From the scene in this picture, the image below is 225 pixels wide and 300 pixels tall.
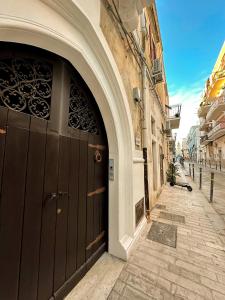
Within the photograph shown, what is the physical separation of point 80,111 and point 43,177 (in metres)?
1.08

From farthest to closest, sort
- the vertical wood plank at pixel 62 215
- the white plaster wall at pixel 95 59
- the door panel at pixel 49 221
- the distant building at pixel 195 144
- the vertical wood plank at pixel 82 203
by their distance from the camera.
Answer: the distant building at pixel 195 144 → the vertical wood plank at pixel 82 203 → the vertical wood plank at pixel 62 215 → the door panel at pixel 49 221 → the white plaster wall at pixel 95 59

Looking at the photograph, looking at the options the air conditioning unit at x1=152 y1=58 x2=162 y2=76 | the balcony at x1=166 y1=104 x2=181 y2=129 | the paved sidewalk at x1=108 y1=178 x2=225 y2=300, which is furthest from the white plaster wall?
the balcony at x1=166 y1=104 x2=181 y2=129

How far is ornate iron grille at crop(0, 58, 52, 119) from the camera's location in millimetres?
1178

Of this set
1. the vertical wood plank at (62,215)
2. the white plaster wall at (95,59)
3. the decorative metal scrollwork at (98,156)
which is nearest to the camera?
the white plaster wall at (95,59)

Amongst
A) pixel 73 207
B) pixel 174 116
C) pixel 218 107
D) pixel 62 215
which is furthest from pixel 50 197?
pixel 218 107

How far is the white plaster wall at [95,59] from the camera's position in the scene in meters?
1.06

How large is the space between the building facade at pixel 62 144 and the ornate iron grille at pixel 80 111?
2cm

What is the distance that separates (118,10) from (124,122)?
6.21 feet

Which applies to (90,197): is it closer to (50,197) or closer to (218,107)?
(50,197)

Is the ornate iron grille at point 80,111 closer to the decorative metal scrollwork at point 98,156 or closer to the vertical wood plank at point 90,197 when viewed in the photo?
the vertical wood plank at point 90,197

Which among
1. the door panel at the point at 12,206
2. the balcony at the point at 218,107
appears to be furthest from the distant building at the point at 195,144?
the door panel at the point at 12,206

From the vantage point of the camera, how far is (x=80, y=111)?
203 centimetres

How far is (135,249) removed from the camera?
248cm

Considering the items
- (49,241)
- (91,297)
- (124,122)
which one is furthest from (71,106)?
A: (91,297)
